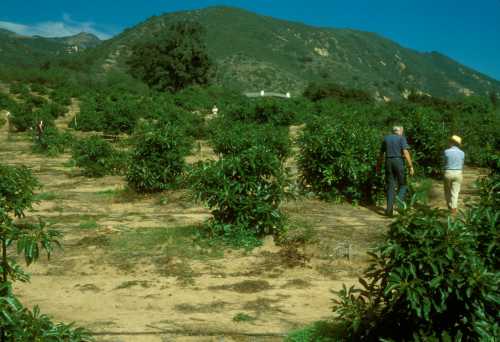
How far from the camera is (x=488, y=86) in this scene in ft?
492

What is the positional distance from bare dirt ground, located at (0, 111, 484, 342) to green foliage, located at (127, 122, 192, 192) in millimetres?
830

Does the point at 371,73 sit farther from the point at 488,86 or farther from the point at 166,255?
the point at 166,255

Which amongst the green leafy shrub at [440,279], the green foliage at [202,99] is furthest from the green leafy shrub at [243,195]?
the green foliage at [202,99]

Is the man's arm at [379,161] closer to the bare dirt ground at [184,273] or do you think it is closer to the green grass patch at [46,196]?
the bare dirt ground at [184,273]

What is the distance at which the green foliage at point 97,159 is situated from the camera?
40.6 feet

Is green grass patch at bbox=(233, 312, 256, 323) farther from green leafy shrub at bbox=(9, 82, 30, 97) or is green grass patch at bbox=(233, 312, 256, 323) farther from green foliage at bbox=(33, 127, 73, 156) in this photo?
green leafy shrub at bbox=(9, 82, 30, 97)

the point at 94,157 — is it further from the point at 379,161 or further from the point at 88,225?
the point at 379,161

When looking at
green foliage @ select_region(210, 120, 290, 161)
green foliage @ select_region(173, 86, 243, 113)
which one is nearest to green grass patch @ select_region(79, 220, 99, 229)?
green foliage @ select_region(210, 120, 290, 161)

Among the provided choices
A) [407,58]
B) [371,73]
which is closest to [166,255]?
[371,73]

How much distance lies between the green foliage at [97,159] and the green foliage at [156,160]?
2142mm

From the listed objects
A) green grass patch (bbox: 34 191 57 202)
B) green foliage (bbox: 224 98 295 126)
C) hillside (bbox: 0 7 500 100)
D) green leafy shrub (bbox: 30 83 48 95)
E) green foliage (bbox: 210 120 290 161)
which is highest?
hillside (bbox: 0 7 500 100)

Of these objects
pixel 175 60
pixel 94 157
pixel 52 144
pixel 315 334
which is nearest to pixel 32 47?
pixel 175 60

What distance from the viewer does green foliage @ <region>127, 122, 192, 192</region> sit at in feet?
33.5

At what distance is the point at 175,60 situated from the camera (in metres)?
48.8
